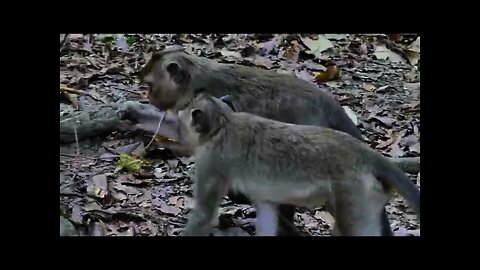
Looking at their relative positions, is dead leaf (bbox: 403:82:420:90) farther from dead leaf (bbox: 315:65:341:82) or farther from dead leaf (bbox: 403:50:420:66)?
dead leaf (bbox: 315:65:341:82)

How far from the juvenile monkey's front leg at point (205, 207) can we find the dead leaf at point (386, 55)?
3.69 m

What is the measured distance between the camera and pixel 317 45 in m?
7.35

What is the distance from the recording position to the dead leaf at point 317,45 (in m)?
7.19

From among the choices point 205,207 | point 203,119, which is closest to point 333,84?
point 203,119

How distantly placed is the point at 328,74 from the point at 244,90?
176 centimetres

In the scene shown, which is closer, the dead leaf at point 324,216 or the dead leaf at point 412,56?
the dead leaf at point 324,216

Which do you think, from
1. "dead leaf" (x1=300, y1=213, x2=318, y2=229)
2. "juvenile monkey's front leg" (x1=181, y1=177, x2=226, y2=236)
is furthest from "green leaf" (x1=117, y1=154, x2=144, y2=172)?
"juvenile monkey's front leg" (x1=181, y1=177, x2=226, y2=236)

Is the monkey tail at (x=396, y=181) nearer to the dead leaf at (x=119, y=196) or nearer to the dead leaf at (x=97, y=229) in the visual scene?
the dead leaf at (x=97, y=229)

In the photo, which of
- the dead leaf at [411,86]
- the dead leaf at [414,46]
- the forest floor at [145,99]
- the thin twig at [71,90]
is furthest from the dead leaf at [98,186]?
the dead leaf at [414,46]

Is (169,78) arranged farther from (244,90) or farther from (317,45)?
(317,45)

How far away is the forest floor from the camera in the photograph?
186 inches
